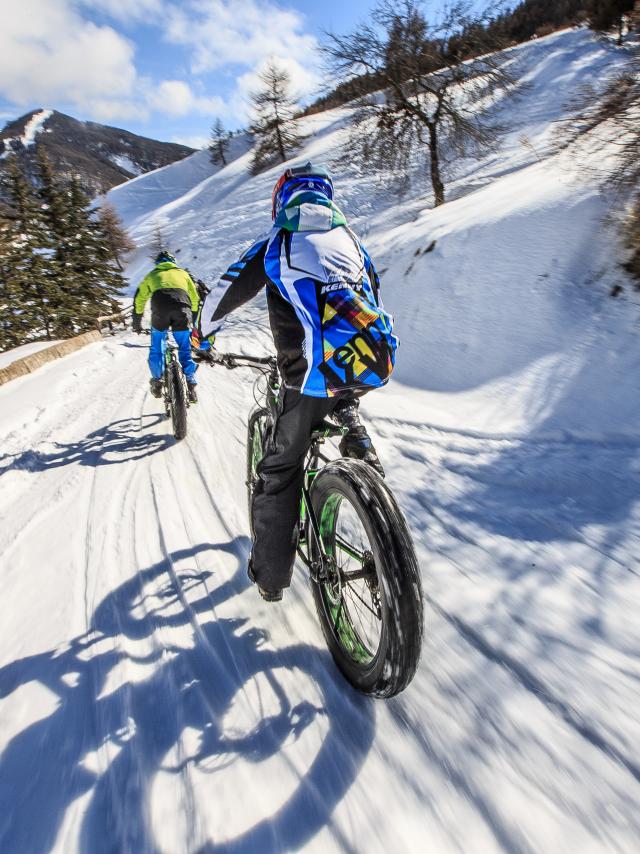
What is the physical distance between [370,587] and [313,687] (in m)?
0.66

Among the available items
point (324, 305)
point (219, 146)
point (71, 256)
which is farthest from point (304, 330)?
point (219, 146)

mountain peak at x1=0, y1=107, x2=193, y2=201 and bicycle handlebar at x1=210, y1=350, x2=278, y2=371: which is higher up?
mountain peak at x1=0, y1=107, x2=193, y2=201

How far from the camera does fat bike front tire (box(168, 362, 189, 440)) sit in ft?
18.7

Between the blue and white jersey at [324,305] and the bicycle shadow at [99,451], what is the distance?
12.7 ft

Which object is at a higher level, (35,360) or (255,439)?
(255,439)

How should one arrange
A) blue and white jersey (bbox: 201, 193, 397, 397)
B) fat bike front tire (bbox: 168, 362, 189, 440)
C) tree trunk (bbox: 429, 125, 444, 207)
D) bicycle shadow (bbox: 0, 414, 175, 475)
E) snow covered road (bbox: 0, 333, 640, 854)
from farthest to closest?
tree trunk (bbox: 429, 125, 444, 207), fat bike front tire (bbox: 168, 362, 189, 440), bicycle shadow (bbox: 0, 414, 175, 475), blue and white jersey (bbox: 201, 193, 397, 397), snow covered road (bbox: 0, 333, 640, 854)

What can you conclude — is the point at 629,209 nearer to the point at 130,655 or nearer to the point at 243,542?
the point at 243,542

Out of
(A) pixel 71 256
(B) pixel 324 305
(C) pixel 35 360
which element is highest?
(A) pixel 71 256

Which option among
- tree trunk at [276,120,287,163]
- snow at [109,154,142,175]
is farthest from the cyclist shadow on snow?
snow at [109,154,142,175]

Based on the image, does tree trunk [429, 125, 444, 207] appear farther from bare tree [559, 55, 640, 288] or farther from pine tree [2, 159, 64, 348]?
pine tree [2, 159, 64, 348]

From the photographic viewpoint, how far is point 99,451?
5.69m

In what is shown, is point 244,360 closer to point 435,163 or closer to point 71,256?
point 435,163

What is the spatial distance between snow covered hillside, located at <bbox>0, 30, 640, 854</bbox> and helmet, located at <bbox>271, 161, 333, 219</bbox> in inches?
95.0

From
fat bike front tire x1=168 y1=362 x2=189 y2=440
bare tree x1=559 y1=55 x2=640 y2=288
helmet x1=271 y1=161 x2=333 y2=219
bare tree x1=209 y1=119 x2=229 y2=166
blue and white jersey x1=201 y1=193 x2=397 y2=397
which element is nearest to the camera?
blue and white jersey x1=201 y1=193 x2=397 y2=397
